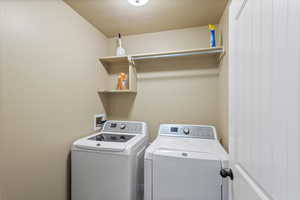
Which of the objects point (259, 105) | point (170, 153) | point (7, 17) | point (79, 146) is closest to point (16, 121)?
point (79, 146)

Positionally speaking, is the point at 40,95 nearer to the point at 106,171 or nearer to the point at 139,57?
the point at 106,171

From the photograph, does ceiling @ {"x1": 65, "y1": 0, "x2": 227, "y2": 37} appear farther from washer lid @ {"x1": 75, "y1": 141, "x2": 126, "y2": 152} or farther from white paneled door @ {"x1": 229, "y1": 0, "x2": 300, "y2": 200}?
washer lid @ {"x1": 75, "y1": 141, "x2": 126, "y2": 152}

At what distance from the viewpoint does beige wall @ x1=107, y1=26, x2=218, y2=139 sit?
186 centimetres

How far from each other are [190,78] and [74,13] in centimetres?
163

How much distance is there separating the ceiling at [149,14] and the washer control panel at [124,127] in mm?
1350

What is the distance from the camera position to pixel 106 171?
4.21 ft

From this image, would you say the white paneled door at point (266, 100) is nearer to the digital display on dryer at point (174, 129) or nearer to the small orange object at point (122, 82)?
the digital display on dryer at point (174, 129)

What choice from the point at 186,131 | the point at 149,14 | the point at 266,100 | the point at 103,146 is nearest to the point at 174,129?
the point at 186,131

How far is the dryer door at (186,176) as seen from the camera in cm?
105

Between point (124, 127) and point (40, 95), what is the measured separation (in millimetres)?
1011

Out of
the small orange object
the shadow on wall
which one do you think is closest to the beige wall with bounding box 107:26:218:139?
the shadow on wall

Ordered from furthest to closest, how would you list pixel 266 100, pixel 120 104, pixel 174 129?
1. pixel 120 104
2. pixel 174 129
3. pixel 266 100

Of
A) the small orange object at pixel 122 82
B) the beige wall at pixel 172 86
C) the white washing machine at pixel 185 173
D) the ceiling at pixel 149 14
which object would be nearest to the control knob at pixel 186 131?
the beige wall at pixel 172 86

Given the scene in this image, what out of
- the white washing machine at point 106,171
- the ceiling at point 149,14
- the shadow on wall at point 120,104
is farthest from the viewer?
the shadow on wall at point 120,104
